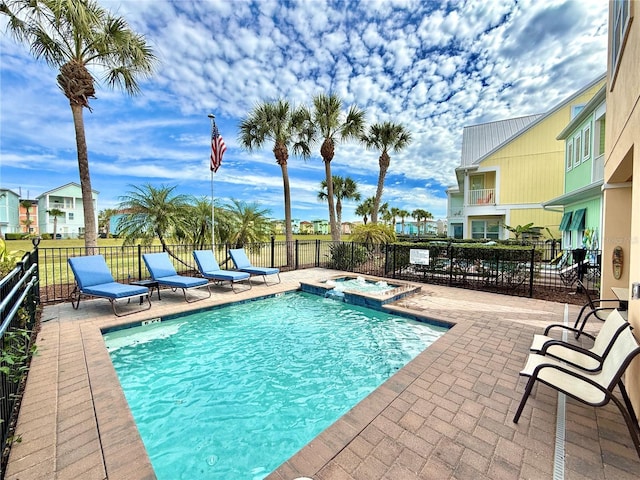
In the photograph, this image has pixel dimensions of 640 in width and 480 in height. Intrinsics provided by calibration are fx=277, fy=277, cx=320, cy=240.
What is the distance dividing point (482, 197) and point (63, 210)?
62.1 metres

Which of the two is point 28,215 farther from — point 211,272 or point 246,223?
point 211,272

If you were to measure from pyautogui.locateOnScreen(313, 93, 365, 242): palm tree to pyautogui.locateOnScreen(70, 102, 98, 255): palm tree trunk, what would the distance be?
9756 mm

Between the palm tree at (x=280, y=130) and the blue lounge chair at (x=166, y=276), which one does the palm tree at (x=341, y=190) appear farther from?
the blue lounge chair at (x=166, y=276)

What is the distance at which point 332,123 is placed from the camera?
566 inches

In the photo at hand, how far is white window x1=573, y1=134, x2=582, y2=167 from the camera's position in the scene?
36.3 ft

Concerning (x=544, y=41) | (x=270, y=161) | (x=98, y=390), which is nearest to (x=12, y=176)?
(x=270, y=161)

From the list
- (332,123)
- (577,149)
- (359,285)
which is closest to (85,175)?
(359,285)

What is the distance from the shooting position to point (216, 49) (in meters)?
9.59

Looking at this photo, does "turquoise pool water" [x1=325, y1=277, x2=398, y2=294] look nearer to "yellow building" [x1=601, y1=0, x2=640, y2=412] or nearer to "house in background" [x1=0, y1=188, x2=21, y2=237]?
A: "yellow building" [x1=601, y1=0, x2=640, y2=412]

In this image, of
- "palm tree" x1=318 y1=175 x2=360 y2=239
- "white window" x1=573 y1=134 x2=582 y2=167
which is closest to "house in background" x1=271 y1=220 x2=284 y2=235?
"white window" x1=573 y1=134 x2=582 y2=167

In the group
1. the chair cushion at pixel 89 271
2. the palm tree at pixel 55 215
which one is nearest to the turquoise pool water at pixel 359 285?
the chair cushion at pixel 89 271

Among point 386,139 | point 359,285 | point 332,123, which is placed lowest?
point 359,285

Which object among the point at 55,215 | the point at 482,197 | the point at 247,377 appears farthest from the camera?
the point at 55,215

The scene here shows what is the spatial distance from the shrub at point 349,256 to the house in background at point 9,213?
55.9 metres
